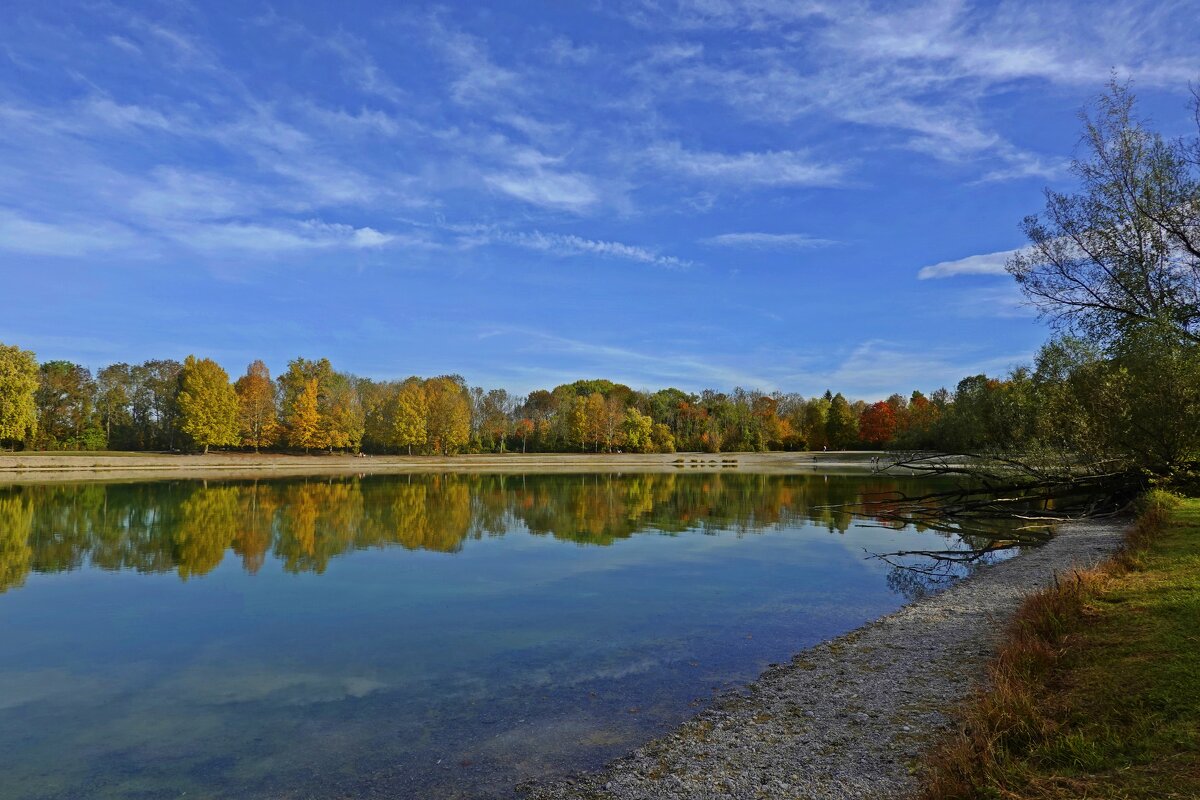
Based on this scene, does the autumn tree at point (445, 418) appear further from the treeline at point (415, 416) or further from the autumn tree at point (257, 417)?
the autumn tree at point (257, 417)

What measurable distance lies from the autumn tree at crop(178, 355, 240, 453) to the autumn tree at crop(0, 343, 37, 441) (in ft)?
43.5

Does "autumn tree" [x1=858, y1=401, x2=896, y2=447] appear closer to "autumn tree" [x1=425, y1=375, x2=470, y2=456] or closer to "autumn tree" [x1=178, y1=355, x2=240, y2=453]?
"autumn tree" [x1=425, y1=375, x2=470, y2=456]

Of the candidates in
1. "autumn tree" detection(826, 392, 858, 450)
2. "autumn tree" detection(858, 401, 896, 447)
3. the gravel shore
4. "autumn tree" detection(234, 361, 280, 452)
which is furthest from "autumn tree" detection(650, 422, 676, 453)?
the gravel shore

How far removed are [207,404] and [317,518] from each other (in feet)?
183

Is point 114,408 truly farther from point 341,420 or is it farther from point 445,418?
point 445,418

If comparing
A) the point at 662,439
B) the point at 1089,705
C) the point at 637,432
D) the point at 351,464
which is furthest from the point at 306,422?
the point at 1089,705

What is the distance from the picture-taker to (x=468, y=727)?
8156 millimetres

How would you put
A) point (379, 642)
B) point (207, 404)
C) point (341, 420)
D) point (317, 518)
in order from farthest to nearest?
point (341, 420)
point (207, 404)
point (317, 518)
point (379, 642)

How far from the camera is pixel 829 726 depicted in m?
7.44

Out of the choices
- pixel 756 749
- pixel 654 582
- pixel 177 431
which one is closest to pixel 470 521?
pixel 654 582

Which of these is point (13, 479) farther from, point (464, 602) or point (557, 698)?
point (557, 698)

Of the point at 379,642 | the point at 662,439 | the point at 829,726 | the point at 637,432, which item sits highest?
the point at 637,432

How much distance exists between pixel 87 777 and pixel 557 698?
16.6 ft

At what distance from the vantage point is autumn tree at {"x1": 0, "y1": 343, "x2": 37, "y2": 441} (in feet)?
206
